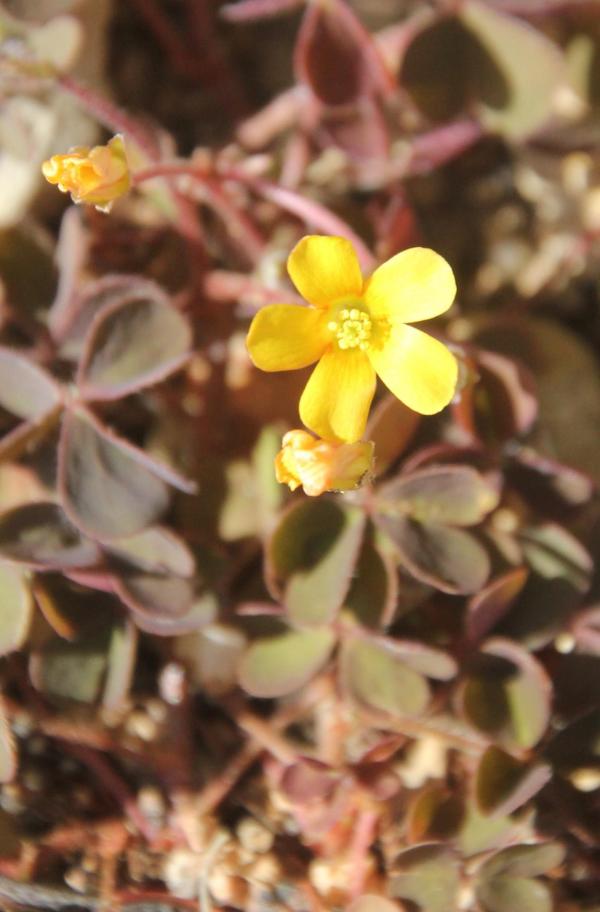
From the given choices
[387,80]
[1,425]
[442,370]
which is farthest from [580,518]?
[1,425]

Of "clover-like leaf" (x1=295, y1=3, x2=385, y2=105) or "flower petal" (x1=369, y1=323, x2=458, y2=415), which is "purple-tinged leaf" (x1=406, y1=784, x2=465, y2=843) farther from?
"clover-like leaf" (x1=295, y1=3, x2=385, y2=105)

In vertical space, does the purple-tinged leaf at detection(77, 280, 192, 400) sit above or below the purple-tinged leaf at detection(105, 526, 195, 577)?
above

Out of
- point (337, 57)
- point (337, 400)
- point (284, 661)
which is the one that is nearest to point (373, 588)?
point (284, 661)

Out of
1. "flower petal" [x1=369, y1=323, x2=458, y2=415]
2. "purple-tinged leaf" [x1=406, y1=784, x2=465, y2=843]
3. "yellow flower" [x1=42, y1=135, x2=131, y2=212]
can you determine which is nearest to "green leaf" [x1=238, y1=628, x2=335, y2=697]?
"purple-tinged leaf" [x1=406, y1=784, x2=465, y2=843]

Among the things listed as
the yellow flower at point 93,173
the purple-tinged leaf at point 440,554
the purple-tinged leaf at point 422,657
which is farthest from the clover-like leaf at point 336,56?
the purple-tinged leaf at point 422,657

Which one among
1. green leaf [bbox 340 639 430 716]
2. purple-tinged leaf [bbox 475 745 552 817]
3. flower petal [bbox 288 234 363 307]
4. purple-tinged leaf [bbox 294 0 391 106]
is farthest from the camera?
purple-tinged leaf [bbox 294 0 391 106]
